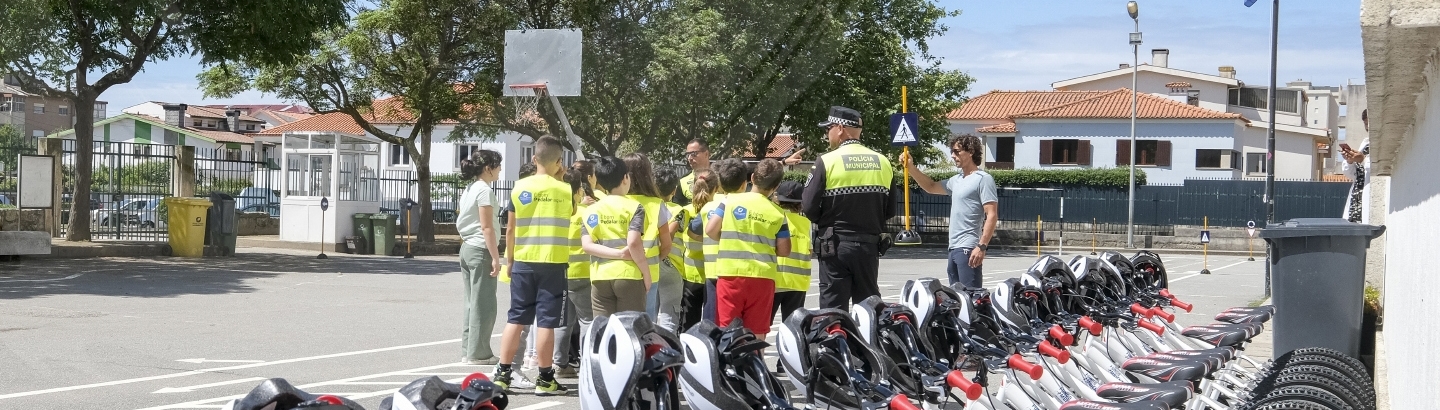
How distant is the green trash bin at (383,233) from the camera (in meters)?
25.3

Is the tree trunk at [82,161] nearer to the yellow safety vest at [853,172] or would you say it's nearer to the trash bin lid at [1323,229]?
the yellow safety vest at [853,172]

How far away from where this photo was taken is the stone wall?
758 inches

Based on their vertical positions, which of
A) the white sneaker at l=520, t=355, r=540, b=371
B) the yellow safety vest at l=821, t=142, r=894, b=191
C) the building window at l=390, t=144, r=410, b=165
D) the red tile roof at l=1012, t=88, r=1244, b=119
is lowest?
the white sneaker at l=520, t=355, r=540, b=371

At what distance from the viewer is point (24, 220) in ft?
64.0

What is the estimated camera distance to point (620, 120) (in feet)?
103

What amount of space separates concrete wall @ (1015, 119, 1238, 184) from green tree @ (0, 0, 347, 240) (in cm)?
3753

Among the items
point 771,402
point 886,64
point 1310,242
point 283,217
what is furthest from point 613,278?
point 886,64

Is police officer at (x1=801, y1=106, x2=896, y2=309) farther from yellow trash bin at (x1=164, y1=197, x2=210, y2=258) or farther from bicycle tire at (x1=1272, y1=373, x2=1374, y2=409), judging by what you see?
yellow trash bin at (x1=164, y1=197, x2=210, y2=258)

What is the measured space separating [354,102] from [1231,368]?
24.9 meters

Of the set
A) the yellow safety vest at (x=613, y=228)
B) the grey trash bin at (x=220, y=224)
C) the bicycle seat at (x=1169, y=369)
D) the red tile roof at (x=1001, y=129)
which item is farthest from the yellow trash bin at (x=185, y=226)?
the red tile roof at (x=1001, y=129)

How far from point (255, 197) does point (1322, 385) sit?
29160mm

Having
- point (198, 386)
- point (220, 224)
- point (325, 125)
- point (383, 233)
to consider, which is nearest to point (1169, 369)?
point (198, 386)

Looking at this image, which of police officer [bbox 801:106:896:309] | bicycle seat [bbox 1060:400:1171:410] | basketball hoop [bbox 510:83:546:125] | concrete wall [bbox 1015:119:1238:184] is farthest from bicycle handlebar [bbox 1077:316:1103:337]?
concrete wall [bbox 1015:119:1238:184]

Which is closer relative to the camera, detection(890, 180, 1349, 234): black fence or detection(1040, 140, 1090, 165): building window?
detection(890, 180, 1349, 234): black fence
